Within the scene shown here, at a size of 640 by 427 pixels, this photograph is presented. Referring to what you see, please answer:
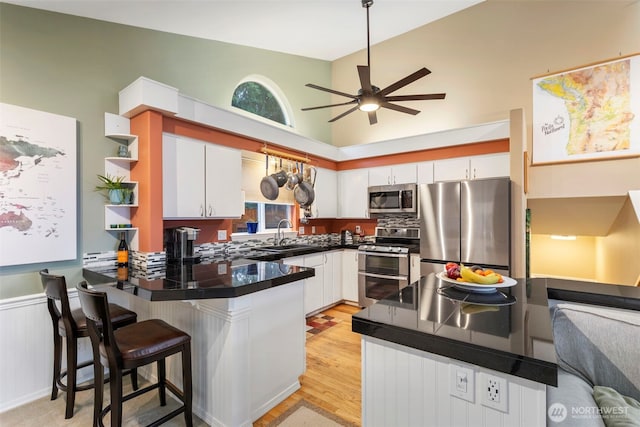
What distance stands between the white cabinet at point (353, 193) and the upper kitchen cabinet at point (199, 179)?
203 centimetres

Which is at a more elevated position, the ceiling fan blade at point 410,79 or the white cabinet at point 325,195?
the ceiling fan blade at point 410,79

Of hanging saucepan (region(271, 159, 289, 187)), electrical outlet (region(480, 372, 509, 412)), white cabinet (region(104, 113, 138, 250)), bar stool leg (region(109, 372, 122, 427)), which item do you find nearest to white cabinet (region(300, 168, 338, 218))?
hanging saucepan (region(271, 159, 289, 187))

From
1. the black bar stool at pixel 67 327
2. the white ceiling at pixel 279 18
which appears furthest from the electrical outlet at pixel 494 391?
the white ceiling at pixel 279 18

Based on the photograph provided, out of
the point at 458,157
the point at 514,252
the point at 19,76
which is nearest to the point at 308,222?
the point at 458,157

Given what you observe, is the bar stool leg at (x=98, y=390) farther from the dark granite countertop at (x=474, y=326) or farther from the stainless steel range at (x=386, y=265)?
the stainless steel range at (x=386, y=265)

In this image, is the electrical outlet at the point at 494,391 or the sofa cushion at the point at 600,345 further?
the sofa cushion at the point at 600,345

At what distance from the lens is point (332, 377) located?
2.51 m

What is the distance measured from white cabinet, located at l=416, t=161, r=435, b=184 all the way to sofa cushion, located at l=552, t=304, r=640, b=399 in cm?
286

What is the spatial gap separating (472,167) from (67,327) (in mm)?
4340

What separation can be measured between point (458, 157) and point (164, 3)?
144 inches

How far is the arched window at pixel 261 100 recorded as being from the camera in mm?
4070

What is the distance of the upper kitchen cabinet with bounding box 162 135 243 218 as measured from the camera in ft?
9.06

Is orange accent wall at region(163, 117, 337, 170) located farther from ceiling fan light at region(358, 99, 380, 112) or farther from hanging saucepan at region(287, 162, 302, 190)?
ceiling fan light at region(358, 99, 380, 112)

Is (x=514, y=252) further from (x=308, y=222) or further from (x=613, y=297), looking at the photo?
(x=308, y=222)
